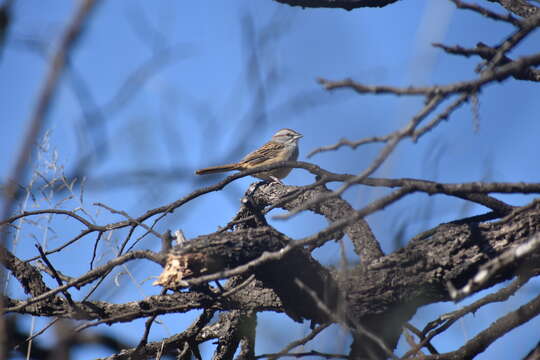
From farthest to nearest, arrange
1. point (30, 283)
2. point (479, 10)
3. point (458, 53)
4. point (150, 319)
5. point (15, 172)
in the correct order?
point (30, 283)
point (150, 319)
point (479, 10)
point (458, 53)
point (15, 172)

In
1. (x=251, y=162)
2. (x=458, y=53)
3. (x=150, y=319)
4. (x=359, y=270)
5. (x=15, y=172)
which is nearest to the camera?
(x=15, y=172)

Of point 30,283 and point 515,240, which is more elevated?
point 30,283

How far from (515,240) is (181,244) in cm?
177

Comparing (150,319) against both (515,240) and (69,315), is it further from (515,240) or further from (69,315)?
(515,240)

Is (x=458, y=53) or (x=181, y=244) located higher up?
(x=458, y=53)

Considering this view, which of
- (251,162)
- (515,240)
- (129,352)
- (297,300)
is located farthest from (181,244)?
(251,162)

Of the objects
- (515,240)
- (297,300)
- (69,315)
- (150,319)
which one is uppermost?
(69,315)

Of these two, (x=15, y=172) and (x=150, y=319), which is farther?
(x=150, y=319)

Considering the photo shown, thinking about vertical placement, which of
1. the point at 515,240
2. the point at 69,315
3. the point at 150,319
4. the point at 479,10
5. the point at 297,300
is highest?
the point at 479,10

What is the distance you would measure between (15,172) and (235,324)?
3.23m

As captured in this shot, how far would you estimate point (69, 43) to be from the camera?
130 cm

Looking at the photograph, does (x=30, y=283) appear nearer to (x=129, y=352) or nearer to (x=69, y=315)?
(x=69, y=315)

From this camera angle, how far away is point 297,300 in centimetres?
329

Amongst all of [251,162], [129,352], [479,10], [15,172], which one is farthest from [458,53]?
[251,162]
